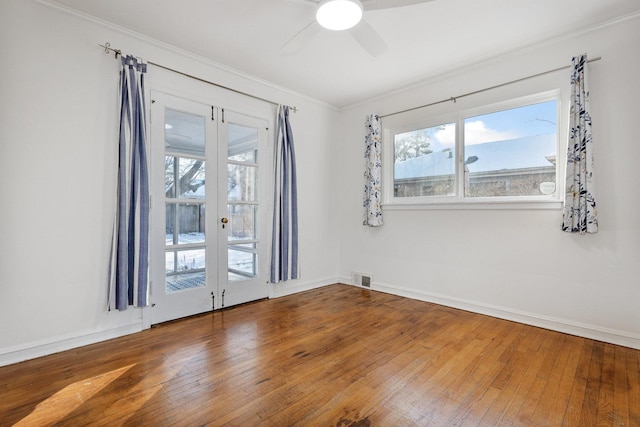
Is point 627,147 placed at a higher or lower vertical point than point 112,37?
lower

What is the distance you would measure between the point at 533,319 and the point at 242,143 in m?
3.49

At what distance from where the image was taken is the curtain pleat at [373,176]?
4.05 metres

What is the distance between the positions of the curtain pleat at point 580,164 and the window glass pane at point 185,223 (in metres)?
3.40

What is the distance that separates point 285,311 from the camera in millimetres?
3297

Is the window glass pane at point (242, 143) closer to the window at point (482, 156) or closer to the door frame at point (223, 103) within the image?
the door frame at point (223, 103)

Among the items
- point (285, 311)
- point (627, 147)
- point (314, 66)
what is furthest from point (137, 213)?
point (627, 147)

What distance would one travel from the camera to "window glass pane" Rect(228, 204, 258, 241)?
341 cm

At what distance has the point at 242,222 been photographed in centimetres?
351

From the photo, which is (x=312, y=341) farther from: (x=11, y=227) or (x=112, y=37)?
(x=112, y=37)

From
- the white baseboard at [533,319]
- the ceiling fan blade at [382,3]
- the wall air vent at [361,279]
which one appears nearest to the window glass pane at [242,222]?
the wall air vent at [361,279]

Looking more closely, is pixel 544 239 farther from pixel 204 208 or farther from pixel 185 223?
pixel 185 223

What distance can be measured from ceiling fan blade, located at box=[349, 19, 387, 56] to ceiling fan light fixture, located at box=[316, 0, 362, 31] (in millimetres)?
163

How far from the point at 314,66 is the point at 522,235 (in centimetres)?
274

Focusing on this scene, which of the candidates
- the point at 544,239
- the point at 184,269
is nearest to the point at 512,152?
the point at 544,239
